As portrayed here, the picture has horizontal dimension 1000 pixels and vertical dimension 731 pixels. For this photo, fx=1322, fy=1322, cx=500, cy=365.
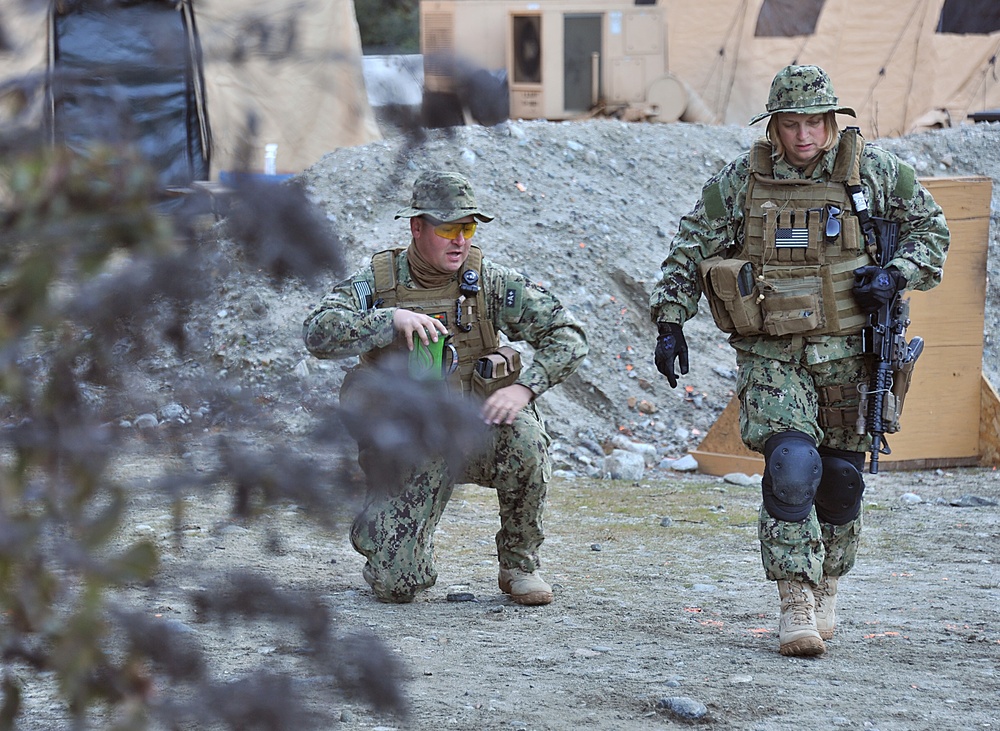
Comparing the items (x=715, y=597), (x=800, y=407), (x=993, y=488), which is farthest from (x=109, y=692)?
(x=993, y=488)

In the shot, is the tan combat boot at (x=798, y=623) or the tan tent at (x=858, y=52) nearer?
the tan combat boot at (x=798, y=623)

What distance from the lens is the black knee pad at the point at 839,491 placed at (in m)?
4.24

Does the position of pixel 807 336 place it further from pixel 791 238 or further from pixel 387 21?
pixel 387 21

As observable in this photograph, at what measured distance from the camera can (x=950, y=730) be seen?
3.24 metres

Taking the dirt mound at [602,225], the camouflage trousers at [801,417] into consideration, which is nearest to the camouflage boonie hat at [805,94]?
the camouflage trousers at [801,417]

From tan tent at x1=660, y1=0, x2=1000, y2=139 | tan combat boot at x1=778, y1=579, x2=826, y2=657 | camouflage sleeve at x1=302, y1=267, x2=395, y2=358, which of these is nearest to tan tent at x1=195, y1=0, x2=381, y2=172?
camouflage sleeve at x1=302, y1=267, x2=395, y2=358

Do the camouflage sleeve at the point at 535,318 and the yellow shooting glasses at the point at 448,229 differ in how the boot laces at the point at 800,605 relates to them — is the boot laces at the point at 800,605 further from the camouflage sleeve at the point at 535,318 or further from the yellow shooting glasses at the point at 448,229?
the yellow shooting glasses at the point at 448,229

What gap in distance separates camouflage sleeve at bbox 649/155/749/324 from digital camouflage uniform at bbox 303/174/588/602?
1.30 ft

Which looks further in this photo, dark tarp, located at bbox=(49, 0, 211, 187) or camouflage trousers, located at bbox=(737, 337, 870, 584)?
camouflage trousers, located at bbox=(737, 337, 870, 584)

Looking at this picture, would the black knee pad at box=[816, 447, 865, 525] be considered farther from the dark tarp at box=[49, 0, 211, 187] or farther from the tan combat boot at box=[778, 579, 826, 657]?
the dark tarp at box=[49, 0, 211, 187]

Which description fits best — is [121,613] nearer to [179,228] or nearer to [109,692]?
[109,692]

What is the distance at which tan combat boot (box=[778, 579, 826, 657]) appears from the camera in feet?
12.7

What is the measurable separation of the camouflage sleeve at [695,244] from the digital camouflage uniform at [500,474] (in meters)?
0.40

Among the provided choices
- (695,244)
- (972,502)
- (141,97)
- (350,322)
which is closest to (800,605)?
(695,244)
